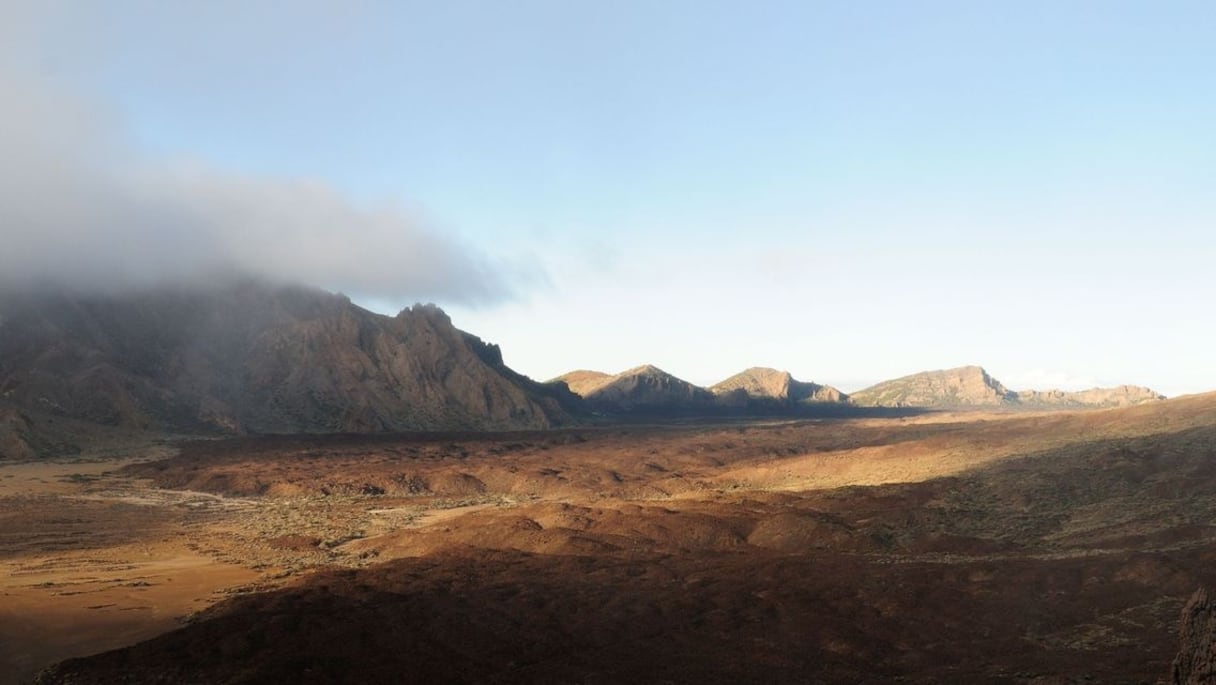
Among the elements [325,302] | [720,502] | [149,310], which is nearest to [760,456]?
[720,502]

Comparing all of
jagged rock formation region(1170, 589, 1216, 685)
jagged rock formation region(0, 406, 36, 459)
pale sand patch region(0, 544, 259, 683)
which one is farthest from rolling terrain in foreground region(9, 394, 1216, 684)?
jagged rock formation region(0, 406, 36, 459)

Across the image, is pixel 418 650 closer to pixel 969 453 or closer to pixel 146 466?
pixel 969 453

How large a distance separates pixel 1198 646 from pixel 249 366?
122728 millimetres

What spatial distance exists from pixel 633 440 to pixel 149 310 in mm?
77486

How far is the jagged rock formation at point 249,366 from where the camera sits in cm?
9544

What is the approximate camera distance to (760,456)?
249 ft

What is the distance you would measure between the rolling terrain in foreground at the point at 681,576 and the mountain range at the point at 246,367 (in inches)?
1780

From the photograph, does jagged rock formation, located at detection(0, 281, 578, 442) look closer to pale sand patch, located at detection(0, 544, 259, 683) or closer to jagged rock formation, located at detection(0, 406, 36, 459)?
jagged rock formation, located at detection(0, 406, 36, 459)

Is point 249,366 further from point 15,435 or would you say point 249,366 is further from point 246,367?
point 15,435

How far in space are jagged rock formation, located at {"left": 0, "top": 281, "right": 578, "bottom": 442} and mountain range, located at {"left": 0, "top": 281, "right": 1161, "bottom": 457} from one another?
200mm

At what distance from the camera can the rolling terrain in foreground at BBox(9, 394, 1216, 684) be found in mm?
18344

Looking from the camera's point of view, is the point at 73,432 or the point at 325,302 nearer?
the point at 73,432

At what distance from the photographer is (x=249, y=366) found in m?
118

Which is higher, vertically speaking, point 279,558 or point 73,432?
point 73,432
